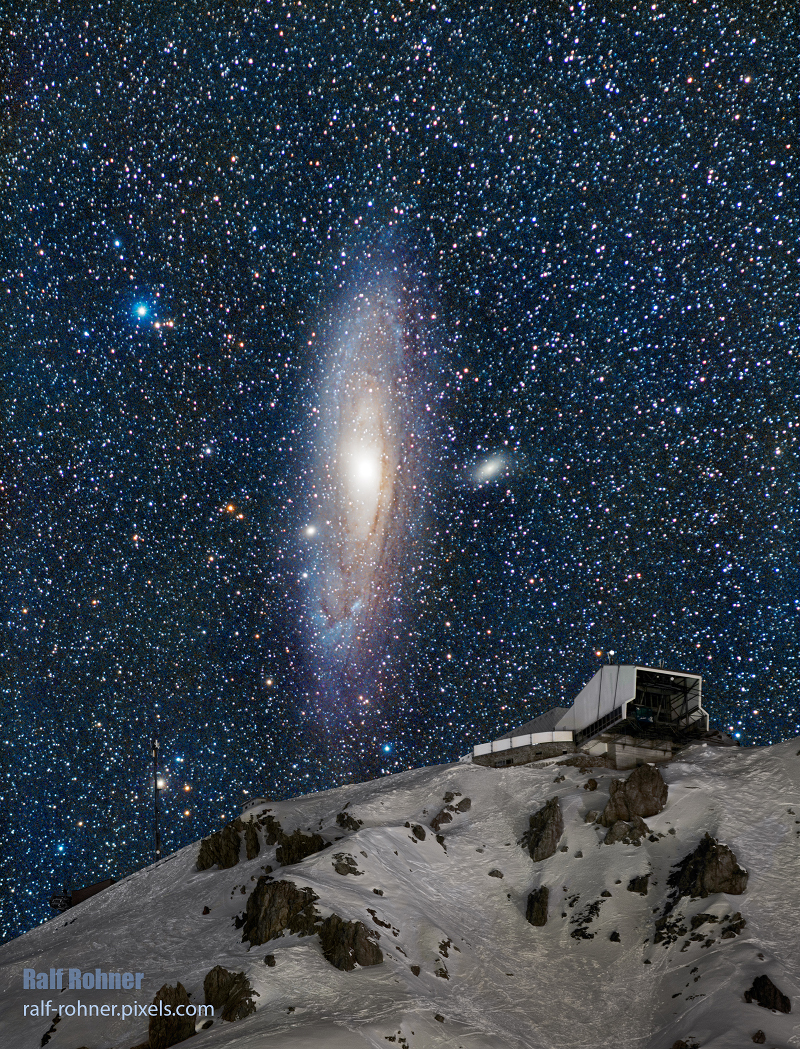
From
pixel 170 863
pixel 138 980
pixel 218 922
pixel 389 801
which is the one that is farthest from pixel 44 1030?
pixel 389 801

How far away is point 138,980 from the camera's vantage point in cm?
3084

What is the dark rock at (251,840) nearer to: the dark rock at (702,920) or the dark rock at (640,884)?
the dark rock at (640,884)

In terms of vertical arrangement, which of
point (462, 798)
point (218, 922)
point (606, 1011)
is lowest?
point (606, 1011)

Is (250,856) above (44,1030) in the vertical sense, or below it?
above

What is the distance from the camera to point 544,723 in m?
61.4

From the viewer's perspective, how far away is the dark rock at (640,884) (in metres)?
35.2

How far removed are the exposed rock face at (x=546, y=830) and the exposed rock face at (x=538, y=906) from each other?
2.73m

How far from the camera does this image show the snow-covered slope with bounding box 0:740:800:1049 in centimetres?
2670

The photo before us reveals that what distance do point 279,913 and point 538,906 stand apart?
1192 centimetres

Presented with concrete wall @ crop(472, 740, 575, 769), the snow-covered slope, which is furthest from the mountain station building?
the snow-covered slope

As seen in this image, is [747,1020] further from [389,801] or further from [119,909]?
[119,909]

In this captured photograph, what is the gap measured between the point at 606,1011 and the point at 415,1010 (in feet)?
25.7

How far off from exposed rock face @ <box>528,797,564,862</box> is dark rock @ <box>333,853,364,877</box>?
375 inches

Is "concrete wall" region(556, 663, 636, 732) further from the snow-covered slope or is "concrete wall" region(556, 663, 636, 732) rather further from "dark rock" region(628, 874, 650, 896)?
"dark rock" region(628, 874, 650, 896)
